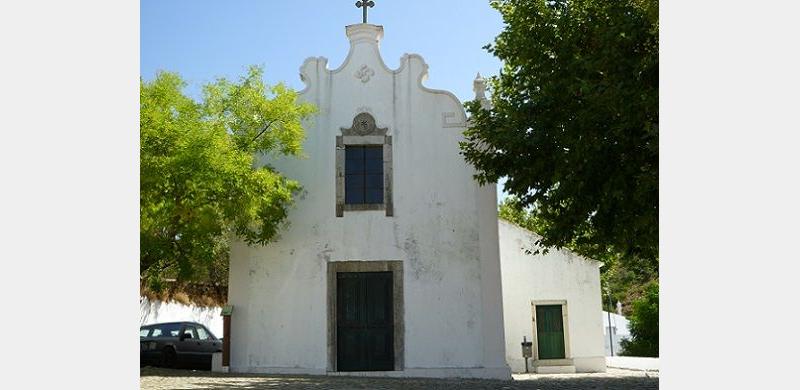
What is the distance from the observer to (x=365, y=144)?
14289mm

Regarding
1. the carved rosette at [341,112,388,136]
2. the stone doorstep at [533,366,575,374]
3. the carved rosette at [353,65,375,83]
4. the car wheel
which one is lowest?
the stone doorstep at [533,366,575,374]

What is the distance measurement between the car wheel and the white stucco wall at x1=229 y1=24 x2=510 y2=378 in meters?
3.75

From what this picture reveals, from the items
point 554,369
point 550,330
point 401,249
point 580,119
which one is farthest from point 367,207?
point 554,369

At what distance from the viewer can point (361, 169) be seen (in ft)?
46.9

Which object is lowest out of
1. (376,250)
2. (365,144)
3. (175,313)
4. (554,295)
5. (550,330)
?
(550,330)

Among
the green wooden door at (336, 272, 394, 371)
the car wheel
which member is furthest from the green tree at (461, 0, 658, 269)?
the car wheel

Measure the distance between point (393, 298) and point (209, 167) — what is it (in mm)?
→ 4505

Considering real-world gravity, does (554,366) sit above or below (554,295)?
below

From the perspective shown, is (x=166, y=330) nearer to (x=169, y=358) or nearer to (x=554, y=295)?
(x=169, y=358)

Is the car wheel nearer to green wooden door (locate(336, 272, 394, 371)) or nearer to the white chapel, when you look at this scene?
the white chapel

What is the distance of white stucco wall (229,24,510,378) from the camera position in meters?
13.6

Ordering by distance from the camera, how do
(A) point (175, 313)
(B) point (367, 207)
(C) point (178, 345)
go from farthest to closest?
(A) point (175, 313)
(C) point (178, 345)
(B) point (367, 207)

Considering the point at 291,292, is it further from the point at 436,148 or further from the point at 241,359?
the point at 436,148

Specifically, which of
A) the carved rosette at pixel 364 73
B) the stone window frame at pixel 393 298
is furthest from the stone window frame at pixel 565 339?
the carved rosette at pixel 364 73
